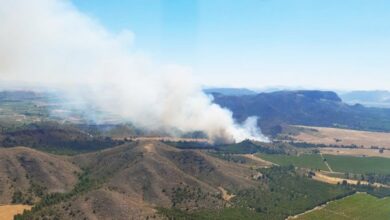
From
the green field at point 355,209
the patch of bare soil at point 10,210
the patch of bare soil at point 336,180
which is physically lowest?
the patch of bare soil at point 10,210

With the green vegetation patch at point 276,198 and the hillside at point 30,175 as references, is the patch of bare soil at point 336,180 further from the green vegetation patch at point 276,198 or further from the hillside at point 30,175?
the hillside at point 30,175

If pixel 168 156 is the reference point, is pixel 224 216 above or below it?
below

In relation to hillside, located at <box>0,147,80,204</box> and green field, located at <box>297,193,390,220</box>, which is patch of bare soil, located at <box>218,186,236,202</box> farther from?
hillside, located at <box>0,147,80,204</box>

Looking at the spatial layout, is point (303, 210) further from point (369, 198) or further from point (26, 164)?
point (26, 164)

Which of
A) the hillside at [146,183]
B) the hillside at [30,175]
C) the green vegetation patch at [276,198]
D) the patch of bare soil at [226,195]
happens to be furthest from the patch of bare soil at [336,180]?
the hillside at [30,175]

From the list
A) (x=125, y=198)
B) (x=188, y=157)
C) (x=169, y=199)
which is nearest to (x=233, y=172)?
(x=188, y=157)

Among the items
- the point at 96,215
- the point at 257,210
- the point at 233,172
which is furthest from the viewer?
the point at 233,172

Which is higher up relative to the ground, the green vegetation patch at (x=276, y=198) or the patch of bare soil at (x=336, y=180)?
the patch of bare soil at (x=336, y=180)

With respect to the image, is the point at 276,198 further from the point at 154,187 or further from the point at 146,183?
the point at 146,183
